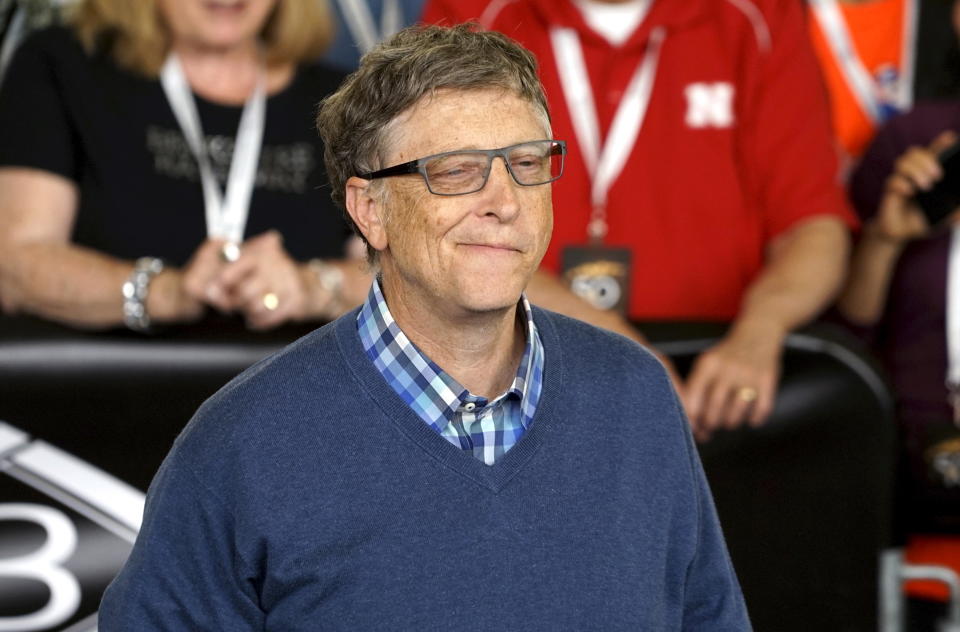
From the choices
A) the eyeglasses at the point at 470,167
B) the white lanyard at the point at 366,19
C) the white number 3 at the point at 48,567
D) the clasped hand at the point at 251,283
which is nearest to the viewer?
the eyeglasses at the point at 470,167

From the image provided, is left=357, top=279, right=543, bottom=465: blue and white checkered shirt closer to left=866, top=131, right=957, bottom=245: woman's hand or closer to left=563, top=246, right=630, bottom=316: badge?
left=563, top=246, right=630, bottom=316: badge

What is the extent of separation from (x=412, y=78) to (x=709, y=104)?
4.51ft

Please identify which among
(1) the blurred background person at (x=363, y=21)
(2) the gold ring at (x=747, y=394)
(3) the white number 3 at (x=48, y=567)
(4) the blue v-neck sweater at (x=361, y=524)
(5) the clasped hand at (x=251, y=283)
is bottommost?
(3) the white number 3 at (x=48, y=567)

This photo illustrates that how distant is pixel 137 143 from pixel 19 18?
2.54 ft

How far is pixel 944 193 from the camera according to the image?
2578 millimetres

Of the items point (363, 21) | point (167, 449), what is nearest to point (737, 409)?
point (167, 449)

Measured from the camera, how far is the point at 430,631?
1.30 metres

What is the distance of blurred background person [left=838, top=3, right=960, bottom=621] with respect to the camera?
2.50 meters

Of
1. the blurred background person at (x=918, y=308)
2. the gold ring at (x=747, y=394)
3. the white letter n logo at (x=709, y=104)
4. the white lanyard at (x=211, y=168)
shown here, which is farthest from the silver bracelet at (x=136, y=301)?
the blurred background person at (x=918, y=308)

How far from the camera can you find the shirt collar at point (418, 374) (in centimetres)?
136

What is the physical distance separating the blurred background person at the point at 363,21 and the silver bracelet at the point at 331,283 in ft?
2.97

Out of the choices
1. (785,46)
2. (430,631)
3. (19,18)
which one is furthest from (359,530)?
(19,18)

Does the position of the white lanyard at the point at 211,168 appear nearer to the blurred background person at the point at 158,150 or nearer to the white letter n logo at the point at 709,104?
the blurred background person at the point at 158,150

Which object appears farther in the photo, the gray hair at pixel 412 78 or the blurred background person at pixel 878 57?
the blurred background person at pixel 878 57
